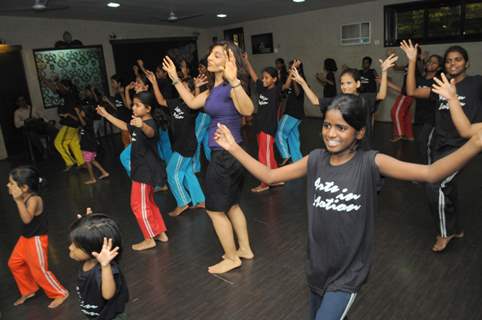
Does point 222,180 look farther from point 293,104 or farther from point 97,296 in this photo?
point 293,104

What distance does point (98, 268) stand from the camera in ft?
5.58

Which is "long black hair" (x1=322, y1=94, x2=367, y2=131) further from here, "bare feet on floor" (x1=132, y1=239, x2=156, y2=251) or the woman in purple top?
"bare feet on floor" (x1=132, y1=239, x2=156, y2=251)

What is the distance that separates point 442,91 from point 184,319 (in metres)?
1.90

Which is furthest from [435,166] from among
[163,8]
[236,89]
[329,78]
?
[163,8]

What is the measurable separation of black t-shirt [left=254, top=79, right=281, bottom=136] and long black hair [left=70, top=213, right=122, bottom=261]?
123 inches

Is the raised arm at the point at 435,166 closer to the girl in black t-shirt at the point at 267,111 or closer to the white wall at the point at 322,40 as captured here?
the girl in black t-shirt at the point at 267,111

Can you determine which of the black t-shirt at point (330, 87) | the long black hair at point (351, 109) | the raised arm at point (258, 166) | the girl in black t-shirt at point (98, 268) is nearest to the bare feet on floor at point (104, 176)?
the girl in black t-shirt at point (98, 268)

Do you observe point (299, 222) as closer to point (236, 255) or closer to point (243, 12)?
point (236, 255)

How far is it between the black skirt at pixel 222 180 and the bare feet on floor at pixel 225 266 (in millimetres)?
444

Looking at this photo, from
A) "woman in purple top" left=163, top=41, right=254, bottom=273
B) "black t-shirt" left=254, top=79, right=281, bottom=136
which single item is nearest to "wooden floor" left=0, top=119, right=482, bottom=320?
"woman in purple top" left=163, top=41, right=254, bottom=273

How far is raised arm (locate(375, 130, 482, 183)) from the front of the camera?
4.18 feet

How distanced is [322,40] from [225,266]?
7478 mm

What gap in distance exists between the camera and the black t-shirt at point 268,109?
4609 mm

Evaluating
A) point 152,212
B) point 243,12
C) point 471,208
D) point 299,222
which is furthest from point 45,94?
point 471,208
